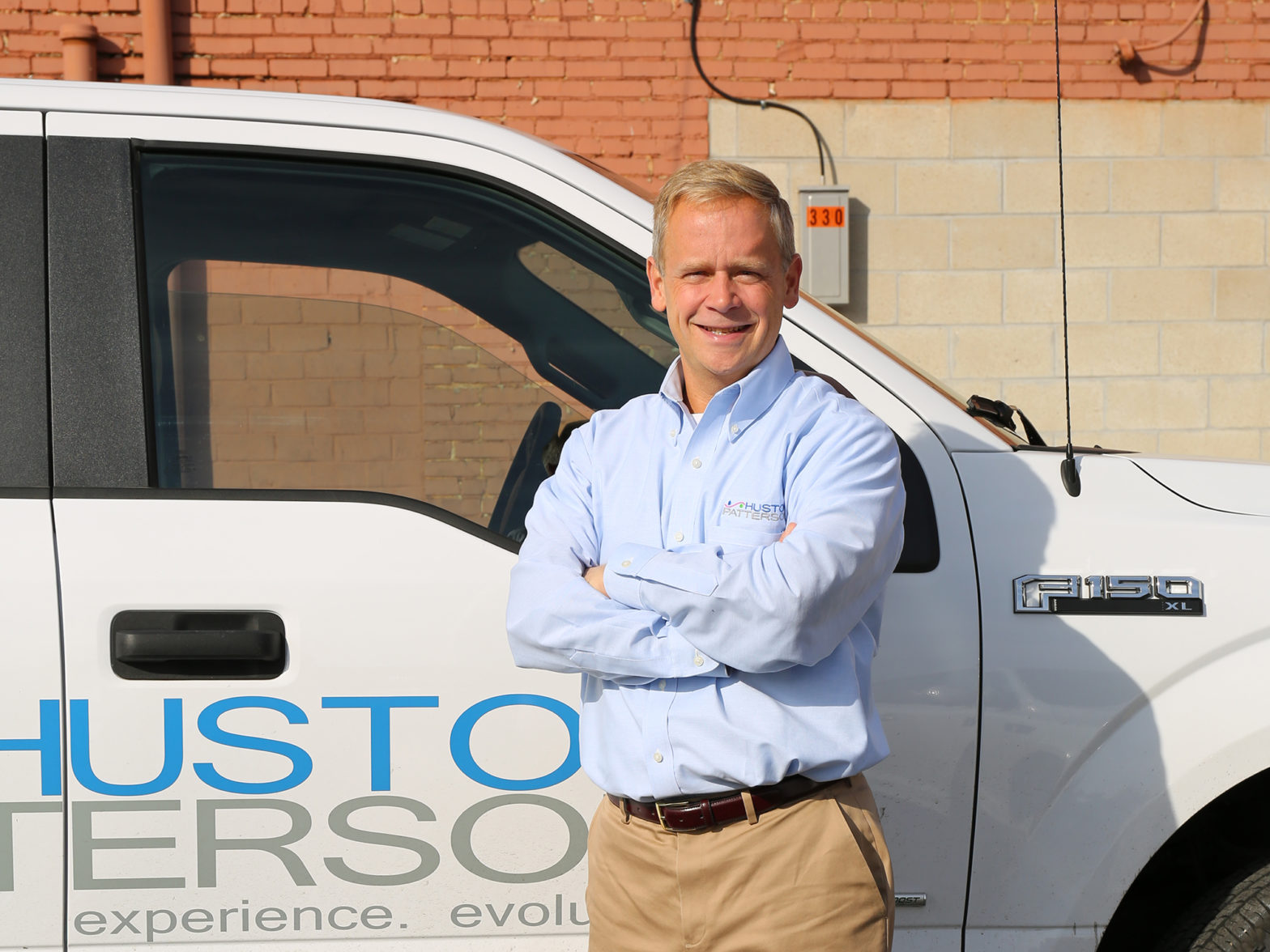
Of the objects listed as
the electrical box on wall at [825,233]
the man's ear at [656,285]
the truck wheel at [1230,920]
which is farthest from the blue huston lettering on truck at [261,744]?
the electrical box on wall at [825,233]

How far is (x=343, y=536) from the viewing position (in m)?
1.82

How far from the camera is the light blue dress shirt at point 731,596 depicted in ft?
4.38

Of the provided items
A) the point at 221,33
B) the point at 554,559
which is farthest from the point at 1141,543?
the point at 221,33

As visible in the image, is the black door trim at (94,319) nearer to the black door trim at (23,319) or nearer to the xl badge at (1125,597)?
the black door trim at (23,319)

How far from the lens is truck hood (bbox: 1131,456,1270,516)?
1.91 metres

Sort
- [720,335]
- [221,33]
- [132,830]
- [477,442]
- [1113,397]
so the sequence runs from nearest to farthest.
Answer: [720,335] < [132,830] < [477,442] < [221,33] < [1113,397]

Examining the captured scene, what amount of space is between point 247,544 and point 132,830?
46 cm

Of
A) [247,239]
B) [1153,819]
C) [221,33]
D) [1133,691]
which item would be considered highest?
[221,33]

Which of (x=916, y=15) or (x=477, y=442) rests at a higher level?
(x=916, y=15)

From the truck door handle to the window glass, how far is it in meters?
0.23

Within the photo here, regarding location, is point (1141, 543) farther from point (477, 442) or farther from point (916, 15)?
point (916, 15)

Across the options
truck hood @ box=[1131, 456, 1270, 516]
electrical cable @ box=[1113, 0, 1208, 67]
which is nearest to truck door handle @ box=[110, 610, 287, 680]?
truck hood @ box=[1131, 456, 1270, 516]

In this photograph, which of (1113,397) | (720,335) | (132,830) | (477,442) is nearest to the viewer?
(720,335)

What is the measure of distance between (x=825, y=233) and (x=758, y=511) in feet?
14.6
